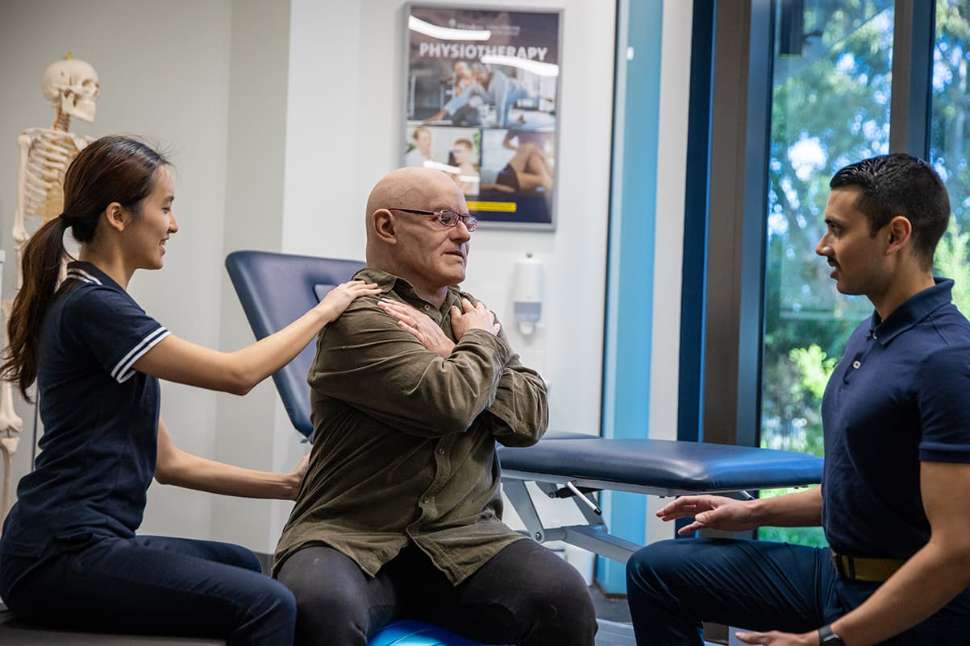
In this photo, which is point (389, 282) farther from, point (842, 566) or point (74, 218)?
point (842, 566)

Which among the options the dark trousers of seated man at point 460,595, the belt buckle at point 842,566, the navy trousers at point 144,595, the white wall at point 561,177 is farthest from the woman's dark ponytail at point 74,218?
the white wall at point 561,177

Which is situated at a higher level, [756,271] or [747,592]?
[756,271]

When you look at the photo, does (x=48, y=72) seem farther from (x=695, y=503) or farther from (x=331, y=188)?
(x=695, y=503)

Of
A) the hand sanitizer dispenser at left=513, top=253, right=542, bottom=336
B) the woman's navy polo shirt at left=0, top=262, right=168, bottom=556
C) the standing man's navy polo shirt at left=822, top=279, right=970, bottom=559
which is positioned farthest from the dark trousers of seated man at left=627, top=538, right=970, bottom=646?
the hand sanitizer dispenser at left=513, top=253, right=542, bottom=336

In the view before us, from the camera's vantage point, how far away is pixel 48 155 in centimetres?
402

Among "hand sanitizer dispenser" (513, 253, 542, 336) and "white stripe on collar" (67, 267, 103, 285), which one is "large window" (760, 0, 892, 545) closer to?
"hand sanitizer dispenser" (513, 253, 542, 336)

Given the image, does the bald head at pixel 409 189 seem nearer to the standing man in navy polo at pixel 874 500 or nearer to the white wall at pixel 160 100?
the standing man in navy polo at pixel 874 500

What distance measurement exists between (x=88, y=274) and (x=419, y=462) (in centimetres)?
64

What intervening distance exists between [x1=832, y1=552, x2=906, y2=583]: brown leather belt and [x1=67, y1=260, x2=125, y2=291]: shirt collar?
4.19 feet

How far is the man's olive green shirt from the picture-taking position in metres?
1.86

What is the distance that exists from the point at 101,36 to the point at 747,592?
11.7ft

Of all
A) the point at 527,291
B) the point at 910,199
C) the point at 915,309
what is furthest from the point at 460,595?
the point at 527,291

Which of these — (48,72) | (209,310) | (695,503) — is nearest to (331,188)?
(209,310)

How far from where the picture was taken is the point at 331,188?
4309 millimetres
